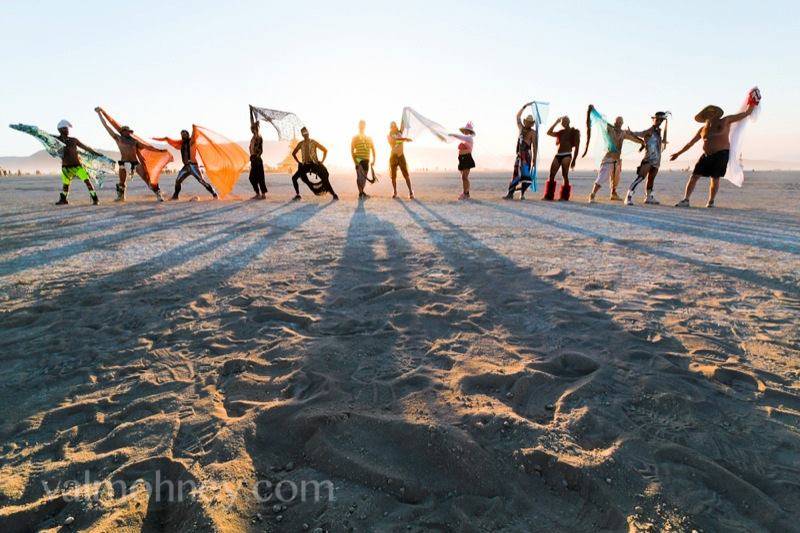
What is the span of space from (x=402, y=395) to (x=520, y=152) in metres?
11.1

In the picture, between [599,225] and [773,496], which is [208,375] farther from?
[599,225]

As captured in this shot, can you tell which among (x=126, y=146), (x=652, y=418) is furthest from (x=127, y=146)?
(x=652, y=418)

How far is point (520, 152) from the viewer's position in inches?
470

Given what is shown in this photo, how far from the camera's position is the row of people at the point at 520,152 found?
9680 millimetres

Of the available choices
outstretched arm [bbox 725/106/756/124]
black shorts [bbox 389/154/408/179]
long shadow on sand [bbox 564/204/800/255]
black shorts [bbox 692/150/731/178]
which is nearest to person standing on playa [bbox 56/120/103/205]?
black shorts [bbox 389/154/408/179]

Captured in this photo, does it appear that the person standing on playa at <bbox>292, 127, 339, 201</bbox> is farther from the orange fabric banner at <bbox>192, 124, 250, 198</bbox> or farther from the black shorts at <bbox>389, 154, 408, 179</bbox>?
the orange fabric banner at <bbox>192, 124, 250, 198</bbox>

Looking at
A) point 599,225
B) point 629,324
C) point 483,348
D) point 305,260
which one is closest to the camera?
point 483,348

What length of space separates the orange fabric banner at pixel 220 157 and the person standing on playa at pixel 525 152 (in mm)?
8325

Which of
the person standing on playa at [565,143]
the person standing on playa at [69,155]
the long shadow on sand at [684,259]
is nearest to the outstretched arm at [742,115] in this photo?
the person standing on playa at [565,143]

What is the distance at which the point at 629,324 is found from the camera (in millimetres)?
2988

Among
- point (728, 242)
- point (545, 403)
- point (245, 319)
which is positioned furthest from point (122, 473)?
point (728, 242)

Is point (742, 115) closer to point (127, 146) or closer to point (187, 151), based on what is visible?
point (187, 151)

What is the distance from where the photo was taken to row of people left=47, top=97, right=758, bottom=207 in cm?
968

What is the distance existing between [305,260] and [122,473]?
3.33 m
